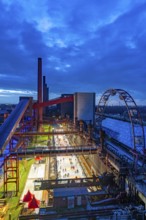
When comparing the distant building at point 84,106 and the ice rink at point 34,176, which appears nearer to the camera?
the ice rink at point 34,176

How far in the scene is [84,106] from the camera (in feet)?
109

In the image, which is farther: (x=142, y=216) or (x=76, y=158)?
(x=76, y=158)

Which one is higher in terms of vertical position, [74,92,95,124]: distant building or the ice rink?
[74,92,95,124]: distant building

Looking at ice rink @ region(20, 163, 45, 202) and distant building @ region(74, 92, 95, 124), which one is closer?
ice rink @ region(20, 163, 45, 202)

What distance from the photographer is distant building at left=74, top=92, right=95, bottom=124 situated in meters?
32.8

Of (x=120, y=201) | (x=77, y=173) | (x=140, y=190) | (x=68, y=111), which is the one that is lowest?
(x=77, y=173)

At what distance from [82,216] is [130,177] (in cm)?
561

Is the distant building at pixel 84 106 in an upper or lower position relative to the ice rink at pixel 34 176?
upper

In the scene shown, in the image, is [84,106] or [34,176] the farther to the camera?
[84,106]

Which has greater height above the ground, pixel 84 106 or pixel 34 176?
pixel 84 106

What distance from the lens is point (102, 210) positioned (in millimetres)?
11852

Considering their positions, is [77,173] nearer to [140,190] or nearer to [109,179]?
[109,179]

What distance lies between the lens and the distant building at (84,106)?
108 feet

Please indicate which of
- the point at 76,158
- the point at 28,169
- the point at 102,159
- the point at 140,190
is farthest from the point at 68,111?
the point at 140,190
